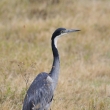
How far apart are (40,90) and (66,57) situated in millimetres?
4580

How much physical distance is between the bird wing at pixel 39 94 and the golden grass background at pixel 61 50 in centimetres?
62

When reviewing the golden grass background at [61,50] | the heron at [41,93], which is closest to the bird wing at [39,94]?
the heron at [41,93]

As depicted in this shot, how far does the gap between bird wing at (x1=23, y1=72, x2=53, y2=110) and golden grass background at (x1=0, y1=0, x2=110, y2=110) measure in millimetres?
625

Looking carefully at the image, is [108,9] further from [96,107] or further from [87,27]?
[96,107]

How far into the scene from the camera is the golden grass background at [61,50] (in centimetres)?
771

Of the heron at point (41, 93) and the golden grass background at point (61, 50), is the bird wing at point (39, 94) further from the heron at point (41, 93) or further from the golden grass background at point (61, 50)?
the golden grass background at point (61, 50)

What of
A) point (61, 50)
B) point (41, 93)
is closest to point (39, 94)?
point (41, 93)

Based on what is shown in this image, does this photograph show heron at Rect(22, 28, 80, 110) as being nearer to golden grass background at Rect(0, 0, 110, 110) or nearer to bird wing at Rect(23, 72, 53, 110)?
bird wing at Rect(23, 72, 53, 110)

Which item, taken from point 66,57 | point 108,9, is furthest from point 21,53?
point 108,9

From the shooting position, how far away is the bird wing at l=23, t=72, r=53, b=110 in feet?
20.2

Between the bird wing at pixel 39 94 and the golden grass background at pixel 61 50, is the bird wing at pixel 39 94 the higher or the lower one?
the higher one

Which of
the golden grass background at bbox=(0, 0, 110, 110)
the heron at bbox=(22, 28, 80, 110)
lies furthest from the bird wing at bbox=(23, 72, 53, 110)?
the golden grass background at bbox=(0, 0, 110, 110)

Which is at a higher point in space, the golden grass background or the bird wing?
the bird wing

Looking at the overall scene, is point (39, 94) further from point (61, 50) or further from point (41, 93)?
point (61, 50)
